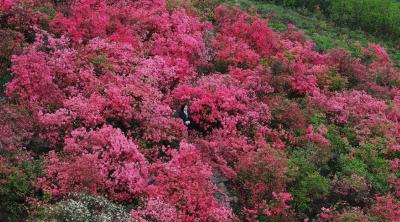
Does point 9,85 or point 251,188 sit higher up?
point 9,85

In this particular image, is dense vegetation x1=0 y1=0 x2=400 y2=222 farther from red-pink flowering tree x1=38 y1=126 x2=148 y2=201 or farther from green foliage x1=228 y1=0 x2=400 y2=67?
green foliage x1=228 y1=0 x2=400 y2=67

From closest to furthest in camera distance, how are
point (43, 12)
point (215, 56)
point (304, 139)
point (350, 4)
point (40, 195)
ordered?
1. point (40, 195)
2. point (304, 139)
3. point (43, 12)
4. point (215, 56)
5. point (350, 4)

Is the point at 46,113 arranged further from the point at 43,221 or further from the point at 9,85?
the point at 43,221

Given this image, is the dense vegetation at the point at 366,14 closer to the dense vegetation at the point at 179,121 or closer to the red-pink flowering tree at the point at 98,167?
the dense vegetation at the point at 179,121

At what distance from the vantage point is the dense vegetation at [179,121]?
11.9 m

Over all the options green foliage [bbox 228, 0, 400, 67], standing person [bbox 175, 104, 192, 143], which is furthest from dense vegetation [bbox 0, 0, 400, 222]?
green foliage [bbox 228, 0, 400, 67]

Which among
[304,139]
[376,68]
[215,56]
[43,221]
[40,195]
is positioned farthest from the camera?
[376,68]

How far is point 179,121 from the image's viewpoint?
14.4m

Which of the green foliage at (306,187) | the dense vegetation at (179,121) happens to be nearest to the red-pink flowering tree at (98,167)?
the dense vegetation at (179,121)

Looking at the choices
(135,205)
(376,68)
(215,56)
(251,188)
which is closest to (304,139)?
(251,188)

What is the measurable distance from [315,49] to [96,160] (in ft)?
41.5

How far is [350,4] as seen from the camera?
2708 cm

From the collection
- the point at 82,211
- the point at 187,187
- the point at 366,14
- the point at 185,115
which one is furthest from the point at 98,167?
the point at 366,14

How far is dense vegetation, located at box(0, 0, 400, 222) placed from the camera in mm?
11875
